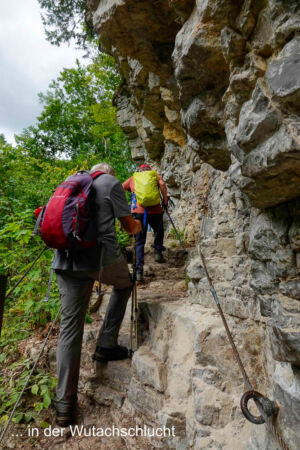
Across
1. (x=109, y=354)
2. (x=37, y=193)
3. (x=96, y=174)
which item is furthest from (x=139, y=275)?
(x=37, y=193)

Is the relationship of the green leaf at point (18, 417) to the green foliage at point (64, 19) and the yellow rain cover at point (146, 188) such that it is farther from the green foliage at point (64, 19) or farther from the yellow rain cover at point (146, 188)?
the green foliage at point (64, 19)

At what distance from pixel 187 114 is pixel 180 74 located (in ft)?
1.17

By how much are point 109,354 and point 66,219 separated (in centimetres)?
196

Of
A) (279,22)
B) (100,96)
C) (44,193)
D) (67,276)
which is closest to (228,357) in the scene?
(67,276)

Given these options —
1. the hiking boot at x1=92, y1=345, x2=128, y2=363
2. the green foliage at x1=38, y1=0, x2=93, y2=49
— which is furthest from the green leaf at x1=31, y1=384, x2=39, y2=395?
the green foliage at x1=38, y1=0, x2=93, y2=49

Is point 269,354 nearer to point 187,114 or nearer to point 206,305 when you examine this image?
point 206,305

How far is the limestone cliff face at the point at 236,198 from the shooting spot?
1432 mm

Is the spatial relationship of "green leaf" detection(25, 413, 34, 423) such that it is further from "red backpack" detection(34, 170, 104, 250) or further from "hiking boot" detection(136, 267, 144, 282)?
"hiking boot" detection(136, 267, 144, 282)

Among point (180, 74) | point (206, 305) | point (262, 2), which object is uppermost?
point (180, 74)

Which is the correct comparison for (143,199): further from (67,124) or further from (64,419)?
(67,124)

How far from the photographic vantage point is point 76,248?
3.06 meters

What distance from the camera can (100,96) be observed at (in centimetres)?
1956

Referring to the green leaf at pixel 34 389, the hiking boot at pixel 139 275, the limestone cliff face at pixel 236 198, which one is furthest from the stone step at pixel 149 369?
the hiking boot at pixel 139 275

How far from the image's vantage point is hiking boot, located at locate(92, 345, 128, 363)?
3.71 m
